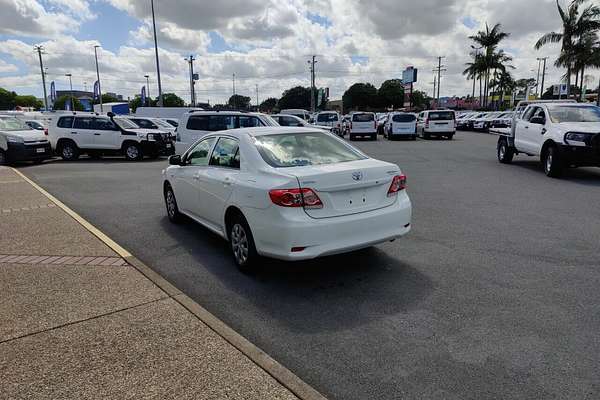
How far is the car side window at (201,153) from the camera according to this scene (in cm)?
598

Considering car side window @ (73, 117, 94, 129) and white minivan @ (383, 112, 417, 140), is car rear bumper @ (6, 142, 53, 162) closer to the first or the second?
car side window @ (73, 117, 94, 129)

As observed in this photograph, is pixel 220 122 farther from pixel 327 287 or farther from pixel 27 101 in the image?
pixel 27 101

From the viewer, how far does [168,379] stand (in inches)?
117

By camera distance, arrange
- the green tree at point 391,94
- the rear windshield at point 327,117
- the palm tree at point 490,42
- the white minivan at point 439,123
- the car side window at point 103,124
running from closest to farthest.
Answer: the car side window at point 103,124 < the white minivan at point 439,123 < the rear windshield at point 327,117 < the palm tree at point 490,42 < the green tree at point 391,94

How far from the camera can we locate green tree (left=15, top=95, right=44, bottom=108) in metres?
130

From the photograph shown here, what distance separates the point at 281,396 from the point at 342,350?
0.73m

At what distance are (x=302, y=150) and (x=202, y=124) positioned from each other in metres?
10.3

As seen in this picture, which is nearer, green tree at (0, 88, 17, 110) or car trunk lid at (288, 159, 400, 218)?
car trunk lid at (288, 159, 400, 218)

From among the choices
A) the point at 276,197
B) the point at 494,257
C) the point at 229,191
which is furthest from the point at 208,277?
the point at 494,257

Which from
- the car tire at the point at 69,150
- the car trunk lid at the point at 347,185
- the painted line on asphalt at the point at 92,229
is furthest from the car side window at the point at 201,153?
the car tire at the point at 69,150

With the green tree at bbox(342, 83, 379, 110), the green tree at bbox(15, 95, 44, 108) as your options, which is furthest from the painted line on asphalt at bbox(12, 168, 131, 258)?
the green tree at bbox(15, 95, 44, 108)

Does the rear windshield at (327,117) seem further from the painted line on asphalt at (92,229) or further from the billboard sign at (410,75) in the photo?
the billboard sign at (410,75)

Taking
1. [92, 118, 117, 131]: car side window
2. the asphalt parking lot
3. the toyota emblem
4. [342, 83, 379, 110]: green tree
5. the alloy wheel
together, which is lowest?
the asphalt parking lot

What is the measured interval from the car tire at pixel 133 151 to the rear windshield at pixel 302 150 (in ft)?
46.2
